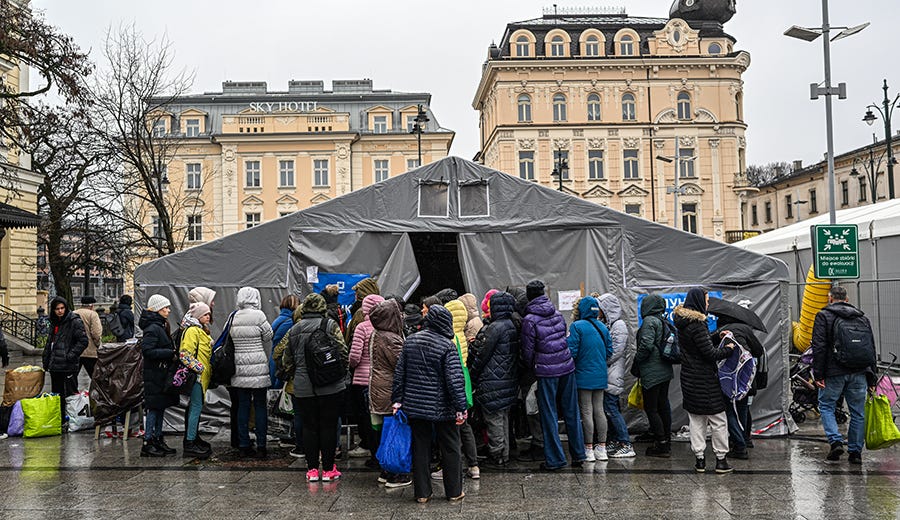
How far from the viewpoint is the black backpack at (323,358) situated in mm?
7633

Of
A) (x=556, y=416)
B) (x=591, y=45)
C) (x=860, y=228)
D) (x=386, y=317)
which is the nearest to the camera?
(x=386, y=317)

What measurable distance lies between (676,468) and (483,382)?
91.7 inches

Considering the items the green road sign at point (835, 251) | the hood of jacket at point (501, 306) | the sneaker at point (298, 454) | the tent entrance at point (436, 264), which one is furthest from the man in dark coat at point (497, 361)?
the tent entrance at point (436, 264)

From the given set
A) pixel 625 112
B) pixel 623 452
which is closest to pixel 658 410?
pixel 623 452

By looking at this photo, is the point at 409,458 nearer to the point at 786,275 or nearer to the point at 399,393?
the point at 399,393

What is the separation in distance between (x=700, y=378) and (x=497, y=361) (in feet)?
6.91

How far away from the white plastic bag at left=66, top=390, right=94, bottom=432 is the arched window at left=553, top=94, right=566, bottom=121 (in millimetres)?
47698

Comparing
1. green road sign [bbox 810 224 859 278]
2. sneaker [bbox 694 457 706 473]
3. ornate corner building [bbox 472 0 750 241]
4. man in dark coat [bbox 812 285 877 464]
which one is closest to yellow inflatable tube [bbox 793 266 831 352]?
green road sign [bbox 810 224 859 278]

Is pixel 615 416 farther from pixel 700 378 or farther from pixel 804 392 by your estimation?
pixel 804 392

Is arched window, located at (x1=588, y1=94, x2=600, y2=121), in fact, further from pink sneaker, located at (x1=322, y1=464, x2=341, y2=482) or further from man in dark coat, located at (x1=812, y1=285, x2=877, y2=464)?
pink sneaker, located at (x1=322, y1=464, x2=341, y2=482)

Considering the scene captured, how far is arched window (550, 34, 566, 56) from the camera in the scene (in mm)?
55844

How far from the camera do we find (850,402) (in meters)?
8.49

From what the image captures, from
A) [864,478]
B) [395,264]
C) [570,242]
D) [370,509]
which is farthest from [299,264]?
[864,478]

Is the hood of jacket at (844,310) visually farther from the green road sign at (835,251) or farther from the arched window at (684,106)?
the arched window at (684,106)
